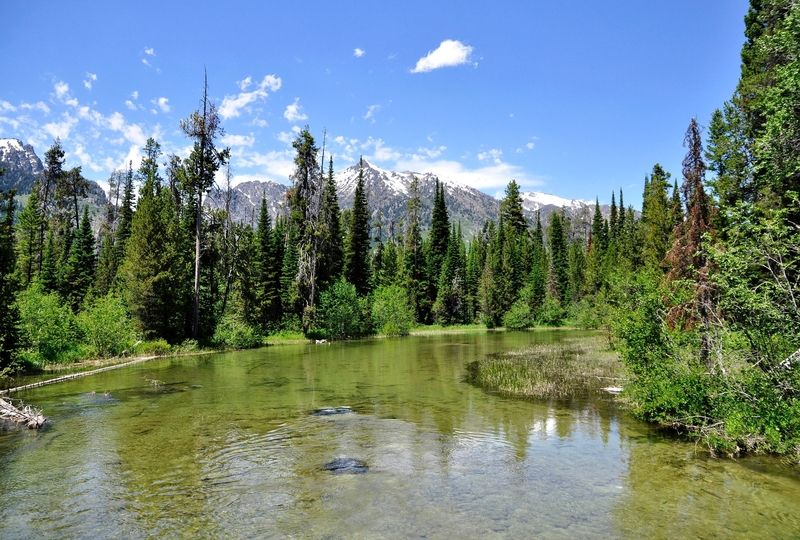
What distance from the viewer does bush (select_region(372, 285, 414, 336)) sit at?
183 ft

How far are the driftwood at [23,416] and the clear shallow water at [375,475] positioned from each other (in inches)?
13.6

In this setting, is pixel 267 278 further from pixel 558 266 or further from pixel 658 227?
pixel 558 266

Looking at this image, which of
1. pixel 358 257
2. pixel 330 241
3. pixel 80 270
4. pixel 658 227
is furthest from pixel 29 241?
pixel 658 227

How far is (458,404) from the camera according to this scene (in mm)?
17062

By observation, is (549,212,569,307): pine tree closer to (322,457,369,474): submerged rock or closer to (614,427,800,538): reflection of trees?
(614,427,800,538): reflection of trees

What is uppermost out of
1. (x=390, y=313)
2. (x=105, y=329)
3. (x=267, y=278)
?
(x=267, y=278)

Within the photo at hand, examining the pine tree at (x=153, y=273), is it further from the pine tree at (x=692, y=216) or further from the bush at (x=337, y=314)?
the pine tree at (x=692, y=216)

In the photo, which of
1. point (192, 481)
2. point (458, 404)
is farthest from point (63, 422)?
point (458, 404)

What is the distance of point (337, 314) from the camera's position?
49.3 meters

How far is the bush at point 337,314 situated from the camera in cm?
4875

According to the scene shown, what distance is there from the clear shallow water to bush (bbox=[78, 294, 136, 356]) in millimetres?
12661

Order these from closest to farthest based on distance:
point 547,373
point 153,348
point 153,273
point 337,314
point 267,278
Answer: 1. point 547,373
2. point 153,348
3. point 153,273
4. point 337,314
5. point 267,278

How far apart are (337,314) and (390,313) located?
373 inches

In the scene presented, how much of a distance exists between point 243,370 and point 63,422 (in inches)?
486
